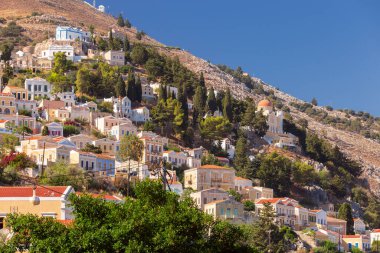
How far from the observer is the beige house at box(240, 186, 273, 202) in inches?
3642

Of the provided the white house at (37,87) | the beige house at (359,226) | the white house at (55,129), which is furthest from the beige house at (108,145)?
the beige house at (359,226)

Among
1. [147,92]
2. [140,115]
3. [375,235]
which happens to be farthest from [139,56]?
[375,235]

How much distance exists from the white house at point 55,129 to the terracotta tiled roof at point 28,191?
29056 millimetres

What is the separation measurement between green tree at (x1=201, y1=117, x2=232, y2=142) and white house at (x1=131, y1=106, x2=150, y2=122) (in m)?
6.69

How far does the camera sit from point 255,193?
9306 cm

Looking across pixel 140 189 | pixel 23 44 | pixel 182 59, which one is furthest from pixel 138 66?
pixel 140 189

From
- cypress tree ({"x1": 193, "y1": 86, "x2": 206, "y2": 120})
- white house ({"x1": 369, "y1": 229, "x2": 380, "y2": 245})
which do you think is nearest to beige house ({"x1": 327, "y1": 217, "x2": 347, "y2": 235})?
white house ({"x1": 369, "y1": 229, "x2": 380, "y2": 245})

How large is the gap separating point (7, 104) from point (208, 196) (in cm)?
2499

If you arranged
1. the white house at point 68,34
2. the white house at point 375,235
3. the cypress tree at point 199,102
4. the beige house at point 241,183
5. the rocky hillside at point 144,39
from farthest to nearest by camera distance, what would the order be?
1. the rocky hillside at point 144,39
2. the white house at point 68,34
3. the cypress tree at point 199,102
4. the white house at point 375,235
5. the beige house at point 241,183

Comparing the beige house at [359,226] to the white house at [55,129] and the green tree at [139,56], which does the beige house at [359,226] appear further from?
the green tree at [139,56]

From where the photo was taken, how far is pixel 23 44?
434 ft

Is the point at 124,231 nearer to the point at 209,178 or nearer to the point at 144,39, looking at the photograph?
the point at 209,178

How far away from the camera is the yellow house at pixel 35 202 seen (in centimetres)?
5934

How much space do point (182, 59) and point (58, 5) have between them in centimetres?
2905
